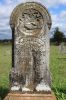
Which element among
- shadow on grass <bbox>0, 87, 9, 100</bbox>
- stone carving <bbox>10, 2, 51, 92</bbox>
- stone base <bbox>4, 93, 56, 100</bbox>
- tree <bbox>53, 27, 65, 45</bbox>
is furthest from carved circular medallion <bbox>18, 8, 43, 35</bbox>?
tree <bbox>53, 27, 65, 45</bbox>

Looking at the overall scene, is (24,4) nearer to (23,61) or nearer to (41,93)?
(23,61)

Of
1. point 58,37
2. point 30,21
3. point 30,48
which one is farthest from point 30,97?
point 58,37

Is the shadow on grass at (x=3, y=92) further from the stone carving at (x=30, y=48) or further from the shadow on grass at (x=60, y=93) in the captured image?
the shadow on grass at (x=60, y=93)

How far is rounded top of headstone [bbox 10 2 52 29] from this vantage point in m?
11.0

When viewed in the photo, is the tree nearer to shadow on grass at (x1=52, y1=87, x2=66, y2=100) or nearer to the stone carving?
shadow on grass at (x1=52, y1=87, x2=66, y2=100)

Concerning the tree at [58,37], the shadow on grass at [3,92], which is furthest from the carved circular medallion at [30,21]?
the tree at [58,37]

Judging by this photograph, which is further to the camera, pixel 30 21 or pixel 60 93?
pixel 60 93

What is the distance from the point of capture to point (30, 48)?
11.0 metres

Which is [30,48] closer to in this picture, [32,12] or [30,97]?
[32,12]

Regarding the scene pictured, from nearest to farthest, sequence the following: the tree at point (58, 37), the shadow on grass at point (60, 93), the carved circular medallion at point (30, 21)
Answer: the carved circular medallion at point (30, 21) < the shadow on grass at point (60, 93) < the tree at point (58, 37)

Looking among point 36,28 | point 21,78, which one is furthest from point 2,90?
point 36,28

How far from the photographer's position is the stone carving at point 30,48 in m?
11.0

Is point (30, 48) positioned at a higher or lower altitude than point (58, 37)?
lower

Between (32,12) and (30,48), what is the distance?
972 millimetres
